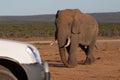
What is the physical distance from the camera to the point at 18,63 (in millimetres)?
8398

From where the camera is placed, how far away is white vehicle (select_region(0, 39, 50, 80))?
27.5ft

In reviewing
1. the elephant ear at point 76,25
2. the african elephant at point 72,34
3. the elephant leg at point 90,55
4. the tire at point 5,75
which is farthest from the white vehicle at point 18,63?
the elephant leg at point 90,55

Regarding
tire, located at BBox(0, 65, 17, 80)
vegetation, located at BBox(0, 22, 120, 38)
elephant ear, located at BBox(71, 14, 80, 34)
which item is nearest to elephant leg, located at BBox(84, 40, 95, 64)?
elephant ear, located at BBox(71, 14, 80, 34)

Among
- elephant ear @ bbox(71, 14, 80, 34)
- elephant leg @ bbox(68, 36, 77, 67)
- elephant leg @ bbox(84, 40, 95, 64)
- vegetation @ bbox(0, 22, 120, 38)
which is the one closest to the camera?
elephant leg @ bbox(68, 36, 77, 67)

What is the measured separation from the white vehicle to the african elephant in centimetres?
1080

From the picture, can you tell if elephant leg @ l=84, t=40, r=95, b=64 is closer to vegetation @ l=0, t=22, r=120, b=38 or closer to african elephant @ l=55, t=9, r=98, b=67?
african elephant @ l=55, t=9, r=98, b=67

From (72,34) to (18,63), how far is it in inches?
470

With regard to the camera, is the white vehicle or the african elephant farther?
the african elephant

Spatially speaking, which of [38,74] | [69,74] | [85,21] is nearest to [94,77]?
[69,74]

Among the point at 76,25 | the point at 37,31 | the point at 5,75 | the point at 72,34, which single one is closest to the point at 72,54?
the point at 72,34

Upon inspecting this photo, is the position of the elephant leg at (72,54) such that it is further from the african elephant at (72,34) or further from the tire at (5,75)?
the tire at (5,75)

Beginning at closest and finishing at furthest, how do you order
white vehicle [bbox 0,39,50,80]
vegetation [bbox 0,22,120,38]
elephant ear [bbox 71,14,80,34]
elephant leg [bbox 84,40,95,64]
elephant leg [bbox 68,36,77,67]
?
white vehicle [bbox 0,39,50,80] → elephant leg [bbox 68,36,77,67] → elephant ear [bbox 71,14,80,34] → elephant leg [bbox 84,40,95,64] → vegetation [bbox 0,22,120,38]

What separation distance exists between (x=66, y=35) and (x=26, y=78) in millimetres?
11248

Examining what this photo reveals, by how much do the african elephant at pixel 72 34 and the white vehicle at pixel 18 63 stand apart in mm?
10799
